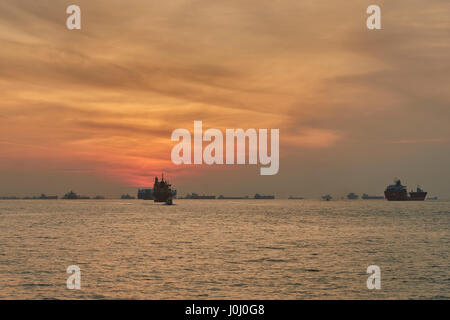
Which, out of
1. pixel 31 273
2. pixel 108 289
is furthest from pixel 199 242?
pixel 108 289

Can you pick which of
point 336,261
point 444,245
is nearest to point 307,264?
point 336,261

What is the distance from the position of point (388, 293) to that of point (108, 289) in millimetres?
20467

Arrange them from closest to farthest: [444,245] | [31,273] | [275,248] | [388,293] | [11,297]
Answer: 1. [11,297]
2. [388,293]
3. [31,273]
4. [275,248]
5. [444,245]

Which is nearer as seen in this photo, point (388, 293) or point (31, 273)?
point (388, 293)

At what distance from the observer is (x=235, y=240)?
70.8m

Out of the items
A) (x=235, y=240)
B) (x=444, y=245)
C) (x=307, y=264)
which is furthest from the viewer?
(x=235, y=240)

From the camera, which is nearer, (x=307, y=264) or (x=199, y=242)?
(x=307, y=264)
